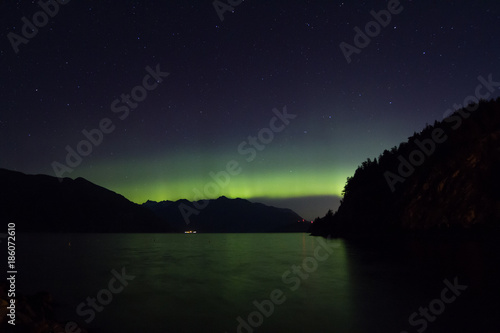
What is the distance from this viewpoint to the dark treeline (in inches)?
2559

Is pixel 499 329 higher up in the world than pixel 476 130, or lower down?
lower down

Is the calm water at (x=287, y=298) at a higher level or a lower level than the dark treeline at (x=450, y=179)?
lower

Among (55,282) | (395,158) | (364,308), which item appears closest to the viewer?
(364,308)

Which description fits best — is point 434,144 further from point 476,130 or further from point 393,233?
point 393,233

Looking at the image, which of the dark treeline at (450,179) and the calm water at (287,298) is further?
the dark treeline at (450,179)

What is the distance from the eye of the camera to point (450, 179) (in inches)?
2709

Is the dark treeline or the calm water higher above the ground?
the dark treeline

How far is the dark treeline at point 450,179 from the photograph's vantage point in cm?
6500

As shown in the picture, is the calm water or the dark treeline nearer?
the calm water

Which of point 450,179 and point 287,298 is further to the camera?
point 450,179

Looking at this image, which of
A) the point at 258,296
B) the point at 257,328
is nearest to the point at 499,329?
the point at 257,328

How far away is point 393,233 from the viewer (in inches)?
3194

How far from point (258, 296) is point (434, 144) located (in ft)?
236

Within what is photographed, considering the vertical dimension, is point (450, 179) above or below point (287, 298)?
above
